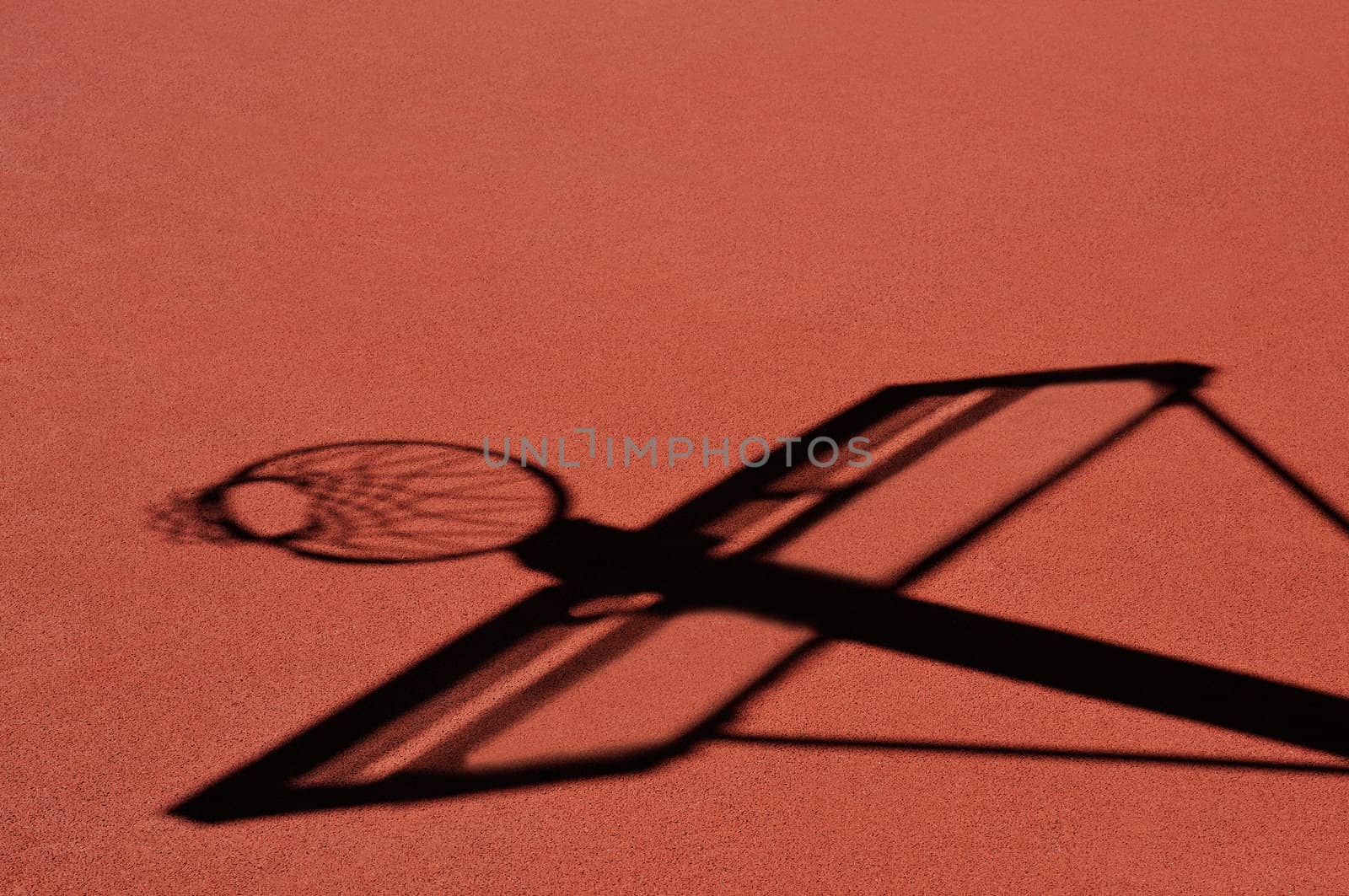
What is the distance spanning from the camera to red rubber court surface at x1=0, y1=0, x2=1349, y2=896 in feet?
14.9

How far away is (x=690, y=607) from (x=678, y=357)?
204 cm

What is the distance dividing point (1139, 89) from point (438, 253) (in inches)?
215

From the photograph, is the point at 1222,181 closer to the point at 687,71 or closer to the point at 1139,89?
the point at 1139,89

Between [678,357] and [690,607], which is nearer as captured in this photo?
[690,607]

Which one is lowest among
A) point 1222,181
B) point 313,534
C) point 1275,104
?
point 313,534

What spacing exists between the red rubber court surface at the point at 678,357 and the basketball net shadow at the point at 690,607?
0.08 metres

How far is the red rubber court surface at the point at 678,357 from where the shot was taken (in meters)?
4.54

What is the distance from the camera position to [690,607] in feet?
18.0

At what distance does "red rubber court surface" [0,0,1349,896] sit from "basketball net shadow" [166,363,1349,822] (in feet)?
0.27

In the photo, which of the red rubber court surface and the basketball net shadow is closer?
the red rubber court surface

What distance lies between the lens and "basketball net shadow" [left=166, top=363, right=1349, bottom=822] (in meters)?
4.80

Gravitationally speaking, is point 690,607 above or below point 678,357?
below

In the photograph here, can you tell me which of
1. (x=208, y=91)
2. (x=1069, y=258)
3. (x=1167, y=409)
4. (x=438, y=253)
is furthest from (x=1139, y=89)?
(x=208, y=91)

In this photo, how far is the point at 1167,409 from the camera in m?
6.71
